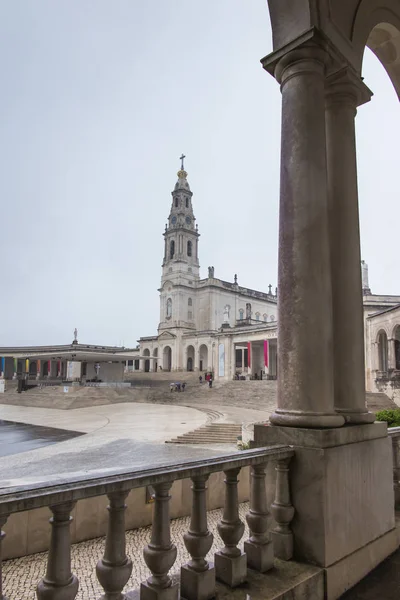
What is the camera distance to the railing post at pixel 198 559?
2146mm

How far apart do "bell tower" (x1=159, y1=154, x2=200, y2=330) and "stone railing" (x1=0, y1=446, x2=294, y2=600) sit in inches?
2281

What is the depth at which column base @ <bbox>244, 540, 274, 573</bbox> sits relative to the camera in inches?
99.3

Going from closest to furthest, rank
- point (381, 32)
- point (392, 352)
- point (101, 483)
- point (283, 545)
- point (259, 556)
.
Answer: point (101, 483) < point (259, 556) < point (283, 545) < point (381, 32) < point (392, 352)

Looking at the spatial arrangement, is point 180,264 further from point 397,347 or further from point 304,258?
point 304,258

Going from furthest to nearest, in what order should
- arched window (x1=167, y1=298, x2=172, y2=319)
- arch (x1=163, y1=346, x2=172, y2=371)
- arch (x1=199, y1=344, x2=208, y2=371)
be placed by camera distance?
1. arched window (x1=167, y1=298, x2=172, y2=319)
2. arch (x1=163, y1=346, x2=172, y2=371)
3. arch (x1=199, y1=344, x2=208, y2=371)

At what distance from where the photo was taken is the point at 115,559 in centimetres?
184

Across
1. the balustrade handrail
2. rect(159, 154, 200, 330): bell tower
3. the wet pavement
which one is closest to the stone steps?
the wet pavement

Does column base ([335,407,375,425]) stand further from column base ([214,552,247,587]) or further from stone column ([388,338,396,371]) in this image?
stone column ([388,338,396,371])

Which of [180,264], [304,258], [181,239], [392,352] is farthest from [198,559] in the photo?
[181,239]

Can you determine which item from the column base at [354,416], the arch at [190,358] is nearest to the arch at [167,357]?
the arch at [190,358]

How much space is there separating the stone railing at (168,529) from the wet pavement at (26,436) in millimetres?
12417

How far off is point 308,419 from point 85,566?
4068 millimetres

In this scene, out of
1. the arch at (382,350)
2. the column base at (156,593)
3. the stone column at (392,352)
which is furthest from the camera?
the arch at (382,350)

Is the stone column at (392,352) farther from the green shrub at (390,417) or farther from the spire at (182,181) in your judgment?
the spire at (182,181)
